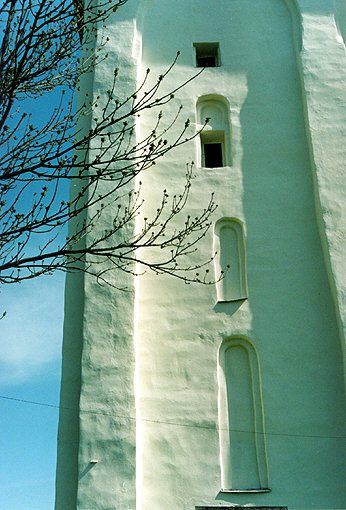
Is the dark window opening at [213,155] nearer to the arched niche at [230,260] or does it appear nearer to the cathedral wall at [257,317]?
the cathedral wall at [257,317]

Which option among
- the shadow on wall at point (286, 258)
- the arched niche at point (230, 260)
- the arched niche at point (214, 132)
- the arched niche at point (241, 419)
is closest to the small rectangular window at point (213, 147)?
the arched niche at point (214, 132)

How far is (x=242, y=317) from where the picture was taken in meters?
12.4

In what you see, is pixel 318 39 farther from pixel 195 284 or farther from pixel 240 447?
pixel 240 447

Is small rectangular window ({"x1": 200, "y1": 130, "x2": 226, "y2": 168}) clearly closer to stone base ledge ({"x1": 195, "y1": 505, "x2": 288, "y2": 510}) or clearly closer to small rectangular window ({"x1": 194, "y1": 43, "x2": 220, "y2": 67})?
small rectangular window ({"x1": 194, "y1": 43, "x2": 220, "y2": 67})

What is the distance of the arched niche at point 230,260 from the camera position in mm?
12709

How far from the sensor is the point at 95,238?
41.8 ft

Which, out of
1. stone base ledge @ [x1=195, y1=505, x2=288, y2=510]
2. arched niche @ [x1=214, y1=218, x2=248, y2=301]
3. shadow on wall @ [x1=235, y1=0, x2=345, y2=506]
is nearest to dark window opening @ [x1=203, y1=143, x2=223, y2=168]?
shadow on wall @ [x1=235, y1=0, x2=345, y2=506]

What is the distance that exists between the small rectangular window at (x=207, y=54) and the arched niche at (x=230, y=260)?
4.16m

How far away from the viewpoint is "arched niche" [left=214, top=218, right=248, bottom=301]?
1271 centimetres

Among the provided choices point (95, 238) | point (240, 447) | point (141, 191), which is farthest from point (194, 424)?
point (141, 191)

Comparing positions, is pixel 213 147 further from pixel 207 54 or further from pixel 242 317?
pixel 242 317

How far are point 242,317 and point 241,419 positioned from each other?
1.77 meters

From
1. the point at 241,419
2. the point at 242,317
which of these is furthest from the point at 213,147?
the point at 241,419

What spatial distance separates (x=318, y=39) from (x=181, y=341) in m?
7.30
